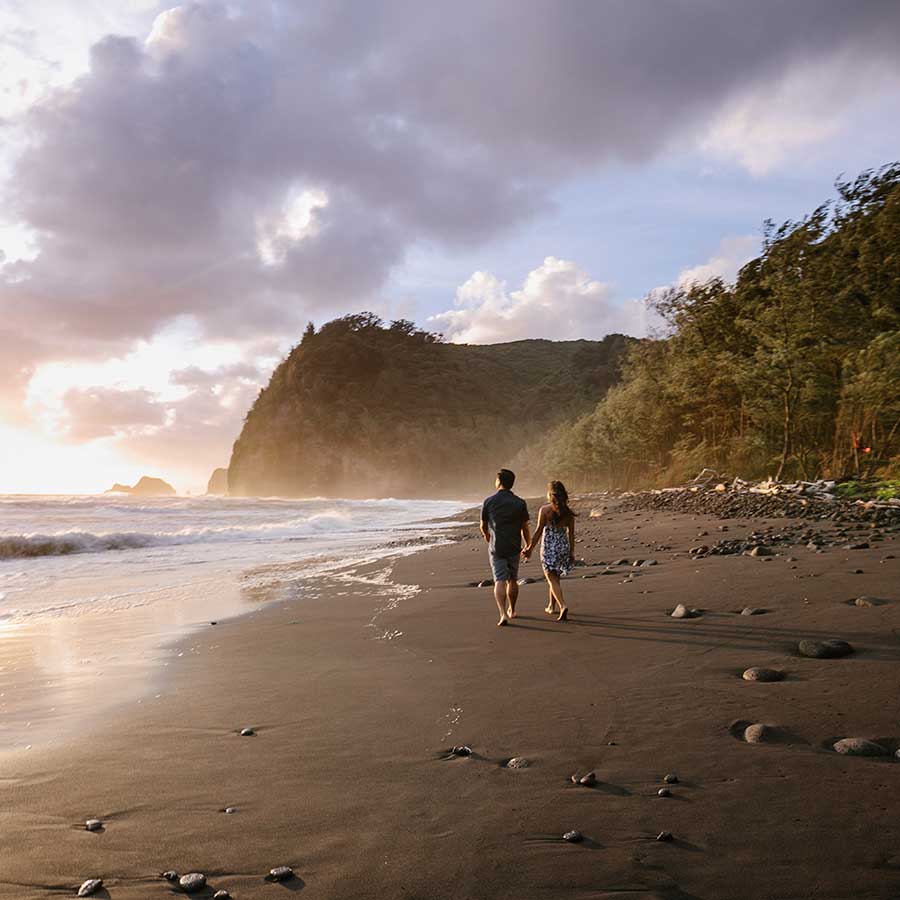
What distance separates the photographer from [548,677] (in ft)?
17.9

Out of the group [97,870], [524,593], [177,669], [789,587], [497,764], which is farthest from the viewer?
[524,593]

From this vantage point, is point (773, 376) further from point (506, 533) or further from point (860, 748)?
point (860, 748)

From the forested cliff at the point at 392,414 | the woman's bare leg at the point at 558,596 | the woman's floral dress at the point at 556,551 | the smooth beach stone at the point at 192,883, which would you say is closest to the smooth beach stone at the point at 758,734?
the smooth beach stone at the point at 192,883

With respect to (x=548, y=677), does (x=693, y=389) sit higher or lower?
higher

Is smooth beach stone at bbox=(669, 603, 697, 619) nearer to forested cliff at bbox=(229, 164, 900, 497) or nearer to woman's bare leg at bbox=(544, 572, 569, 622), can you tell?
woman's bare leg at bbox=(544, 572, 569, 622)

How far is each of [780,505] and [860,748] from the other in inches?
636

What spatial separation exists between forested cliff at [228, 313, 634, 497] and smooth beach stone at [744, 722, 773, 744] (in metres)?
125

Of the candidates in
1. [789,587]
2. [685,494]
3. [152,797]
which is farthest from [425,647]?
[685,494]

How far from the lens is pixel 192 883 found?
2633 millimetres

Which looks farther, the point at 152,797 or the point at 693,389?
the point at 693,389

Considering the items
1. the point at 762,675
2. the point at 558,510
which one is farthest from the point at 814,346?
the point at 762,675

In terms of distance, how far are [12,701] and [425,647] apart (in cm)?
376

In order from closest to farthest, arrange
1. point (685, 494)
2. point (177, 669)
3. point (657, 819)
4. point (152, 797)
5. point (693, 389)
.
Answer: point (657, 819), point (152, 797), point (177, 669), point (685, 494), point (693, 389)

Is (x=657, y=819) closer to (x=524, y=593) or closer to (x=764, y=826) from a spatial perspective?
(x=764, y=826)
